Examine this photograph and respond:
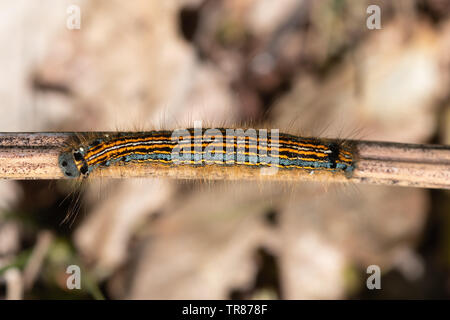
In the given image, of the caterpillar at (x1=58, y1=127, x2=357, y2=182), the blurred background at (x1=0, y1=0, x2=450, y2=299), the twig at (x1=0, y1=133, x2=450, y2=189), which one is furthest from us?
the blurred background at (x1=0, y1=0, x2=450, y2=299)

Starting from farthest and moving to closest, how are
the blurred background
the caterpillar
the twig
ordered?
the blurred background
the caterpillar
the twig

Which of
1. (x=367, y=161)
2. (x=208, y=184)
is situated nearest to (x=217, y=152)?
(x=367, y=161)

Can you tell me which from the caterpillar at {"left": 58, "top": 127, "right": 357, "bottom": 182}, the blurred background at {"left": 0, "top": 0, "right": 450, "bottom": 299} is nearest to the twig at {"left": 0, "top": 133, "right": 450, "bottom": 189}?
the caterpillar at {"left": 58, "top": 127, "right": 357, "bottom": 182}

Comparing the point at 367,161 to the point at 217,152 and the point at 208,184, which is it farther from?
the point at 208,184

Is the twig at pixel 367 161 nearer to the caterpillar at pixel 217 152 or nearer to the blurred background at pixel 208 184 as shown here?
the caterpillar at pixel 217 152

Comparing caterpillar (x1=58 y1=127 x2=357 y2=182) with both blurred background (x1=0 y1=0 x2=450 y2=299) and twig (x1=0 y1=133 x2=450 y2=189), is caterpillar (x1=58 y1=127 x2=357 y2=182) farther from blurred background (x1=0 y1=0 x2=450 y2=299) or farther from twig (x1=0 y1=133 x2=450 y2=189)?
blurred background (x1=0 y1=0 x2=450 y2=299)

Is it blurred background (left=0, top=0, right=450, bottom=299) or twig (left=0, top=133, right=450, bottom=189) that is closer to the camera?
twig (left=0, top=133, right=450, bottom=189)
